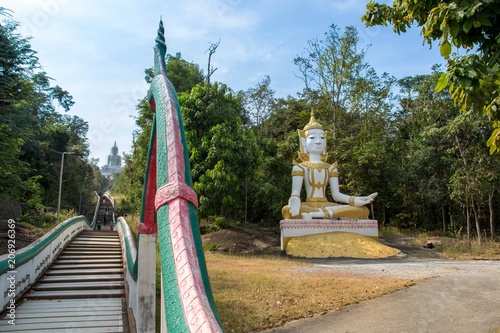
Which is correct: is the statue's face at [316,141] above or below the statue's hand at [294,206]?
above

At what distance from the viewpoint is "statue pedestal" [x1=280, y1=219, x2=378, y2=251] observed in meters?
14.2

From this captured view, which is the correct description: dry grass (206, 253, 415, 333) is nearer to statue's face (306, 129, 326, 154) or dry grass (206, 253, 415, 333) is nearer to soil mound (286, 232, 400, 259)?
soil mound (286, 232, 400, 259)

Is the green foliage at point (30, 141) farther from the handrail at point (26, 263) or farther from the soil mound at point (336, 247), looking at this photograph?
the soil mound at point (336, 247)

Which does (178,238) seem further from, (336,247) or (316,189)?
(316,189)

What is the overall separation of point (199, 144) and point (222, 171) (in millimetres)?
1753

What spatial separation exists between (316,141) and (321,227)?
143 inches

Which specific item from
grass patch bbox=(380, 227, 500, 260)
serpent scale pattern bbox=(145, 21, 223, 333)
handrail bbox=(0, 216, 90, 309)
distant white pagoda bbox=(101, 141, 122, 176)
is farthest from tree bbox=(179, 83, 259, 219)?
distant white pagoda bbox=(101, 141, 122, 176)

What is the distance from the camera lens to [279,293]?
21.2ft

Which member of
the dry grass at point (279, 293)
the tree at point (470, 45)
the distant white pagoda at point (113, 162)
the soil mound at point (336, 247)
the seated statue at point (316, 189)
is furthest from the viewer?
the distant white pagoda at point (113, 162)

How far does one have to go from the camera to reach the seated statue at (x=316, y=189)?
14.7m

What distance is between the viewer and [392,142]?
2512cm

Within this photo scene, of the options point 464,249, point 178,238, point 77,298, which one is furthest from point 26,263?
point 464,249

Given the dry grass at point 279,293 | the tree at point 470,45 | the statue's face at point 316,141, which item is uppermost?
the statue's face at point 316,141

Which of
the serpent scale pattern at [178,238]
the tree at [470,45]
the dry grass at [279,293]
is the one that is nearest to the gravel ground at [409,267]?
the dry grass at [279,293]
